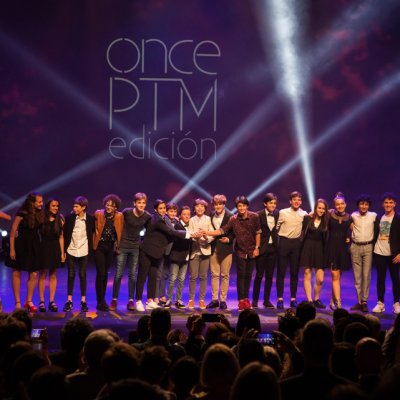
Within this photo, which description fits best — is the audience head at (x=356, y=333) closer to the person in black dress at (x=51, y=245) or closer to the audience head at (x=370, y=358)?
the audience head at (x=370, y=358)

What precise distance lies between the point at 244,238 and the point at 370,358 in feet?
11.1

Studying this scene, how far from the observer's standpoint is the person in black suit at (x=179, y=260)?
5.41 metres

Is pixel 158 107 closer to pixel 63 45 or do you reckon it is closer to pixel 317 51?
pixel 63 45

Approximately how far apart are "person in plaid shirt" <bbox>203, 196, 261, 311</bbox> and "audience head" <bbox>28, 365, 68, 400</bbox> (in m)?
3.93

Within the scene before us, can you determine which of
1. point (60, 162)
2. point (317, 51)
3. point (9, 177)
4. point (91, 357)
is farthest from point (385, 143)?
point (91, 357)

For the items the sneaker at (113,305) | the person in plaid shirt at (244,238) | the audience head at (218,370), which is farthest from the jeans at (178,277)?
the audience head at (218,370)

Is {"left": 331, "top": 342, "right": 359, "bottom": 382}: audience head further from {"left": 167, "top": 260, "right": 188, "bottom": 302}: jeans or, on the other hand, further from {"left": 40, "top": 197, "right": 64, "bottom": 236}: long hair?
{"left": 40, "top": 197, "right": 64, "bottom": 236}: long hair

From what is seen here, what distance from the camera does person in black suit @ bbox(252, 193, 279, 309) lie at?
5.40 m

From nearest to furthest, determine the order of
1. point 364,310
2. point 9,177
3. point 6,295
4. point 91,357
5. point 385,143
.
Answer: point 91,357 → point 364,310 → point 6,295 → point 9,177 → point 385,143

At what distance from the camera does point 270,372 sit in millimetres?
1377

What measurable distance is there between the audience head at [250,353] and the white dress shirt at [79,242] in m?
3.39

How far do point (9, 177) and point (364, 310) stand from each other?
6776 millimetres

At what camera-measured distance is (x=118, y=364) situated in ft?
5.69

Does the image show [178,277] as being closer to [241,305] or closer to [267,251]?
[241,305]
